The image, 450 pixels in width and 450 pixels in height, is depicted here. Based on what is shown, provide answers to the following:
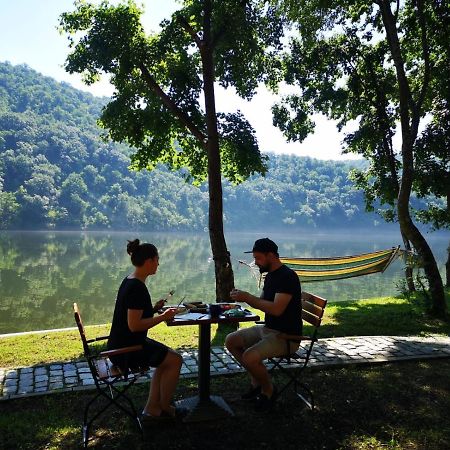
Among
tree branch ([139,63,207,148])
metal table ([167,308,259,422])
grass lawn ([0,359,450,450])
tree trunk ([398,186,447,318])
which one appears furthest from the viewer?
tree trunk ([398,186,447,318])

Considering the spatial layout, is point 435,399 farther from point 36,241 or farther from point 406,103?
point 36,241

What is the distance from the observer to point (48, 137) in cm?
6406

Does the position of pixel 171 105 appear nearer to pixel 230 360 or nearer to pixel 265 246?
pixel 230 360

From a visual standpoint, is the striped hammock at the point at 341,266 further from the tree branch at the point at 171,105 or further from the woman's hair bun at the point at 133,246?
the woman's hair bun at the point at 133,246

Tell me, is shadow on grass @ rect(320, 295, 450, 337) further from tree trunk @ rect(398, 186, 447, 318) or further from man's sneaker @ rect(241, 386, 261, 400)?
man's sneaker @ rect(241, 386, 261, 400)

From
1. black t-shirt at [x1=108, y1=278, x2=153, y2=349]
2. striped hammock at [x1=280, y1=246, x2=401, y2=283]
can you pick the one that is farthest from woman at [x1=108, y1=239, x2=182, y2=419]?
striped hammock at [x1=280, y1=246, x2=401, y2=283]

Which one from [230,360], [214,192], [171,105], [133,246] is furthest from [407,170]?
[133,246]

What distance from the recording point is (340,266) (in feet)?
25.0

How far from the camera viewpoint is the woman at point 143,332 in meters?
2.71

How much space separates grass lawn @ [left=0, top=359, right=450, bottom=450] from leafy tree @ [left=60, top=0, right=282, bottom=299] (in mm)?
2685

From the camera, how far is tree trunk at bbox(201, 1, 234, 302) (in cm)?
596

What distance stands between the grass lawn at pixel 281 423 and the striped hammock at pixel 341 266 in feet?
12.0

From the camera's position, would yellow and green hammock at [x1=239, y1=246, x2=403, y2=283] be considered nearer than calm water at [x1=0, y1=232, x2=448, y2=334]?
Yes

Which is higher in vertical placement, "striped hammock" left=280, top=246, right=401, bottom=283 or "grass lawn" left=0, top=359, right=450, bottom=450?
"striped hammock" left=280, top=246, right=401, bottom=283
